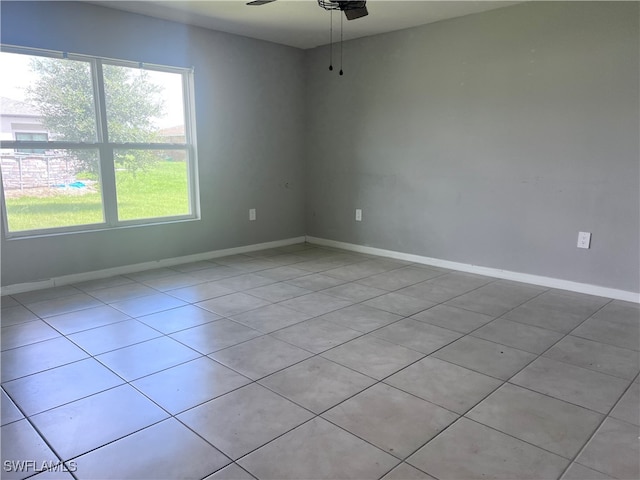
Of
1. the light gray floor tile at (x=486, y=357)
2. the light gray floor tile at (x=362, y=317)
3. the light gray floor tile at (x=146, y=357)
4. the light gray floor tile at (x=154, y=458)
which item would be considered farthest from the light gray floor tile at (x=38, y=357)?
the light gray floor tile at (x=486, y=357)

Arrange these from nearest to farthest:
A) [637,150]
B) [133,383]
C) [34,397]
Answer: [34,397]
[133,383]
[637,150]

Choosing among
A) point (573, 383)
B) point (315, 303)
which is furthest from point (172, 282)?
point (573, 383)

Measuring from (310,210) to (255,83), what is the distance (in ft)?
5.29

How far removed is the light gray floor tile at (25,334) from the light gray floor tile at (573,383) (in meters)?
2.65

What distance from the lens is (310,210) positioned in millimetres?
5395

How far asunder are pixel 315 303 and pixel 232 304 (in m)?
0.61

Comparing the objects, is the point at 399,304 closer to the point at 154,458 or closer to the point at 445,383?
the point at 445,383

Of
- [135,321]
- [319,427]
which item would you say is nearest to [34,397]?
[135,321]

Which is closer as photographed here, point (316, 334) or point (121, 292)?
point (316, 334)

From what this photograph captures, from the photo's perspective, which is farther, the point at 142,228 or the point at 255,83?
the point at 255,83

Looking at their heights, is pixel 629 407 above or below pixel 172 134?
below

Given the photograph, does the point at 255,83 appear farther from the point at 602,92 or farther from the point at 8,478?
the point at 8,478

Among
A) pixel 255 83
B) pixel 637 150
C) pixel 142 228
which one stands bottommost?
pixel 142 228

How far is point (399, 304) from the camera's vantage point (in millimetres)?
3219
